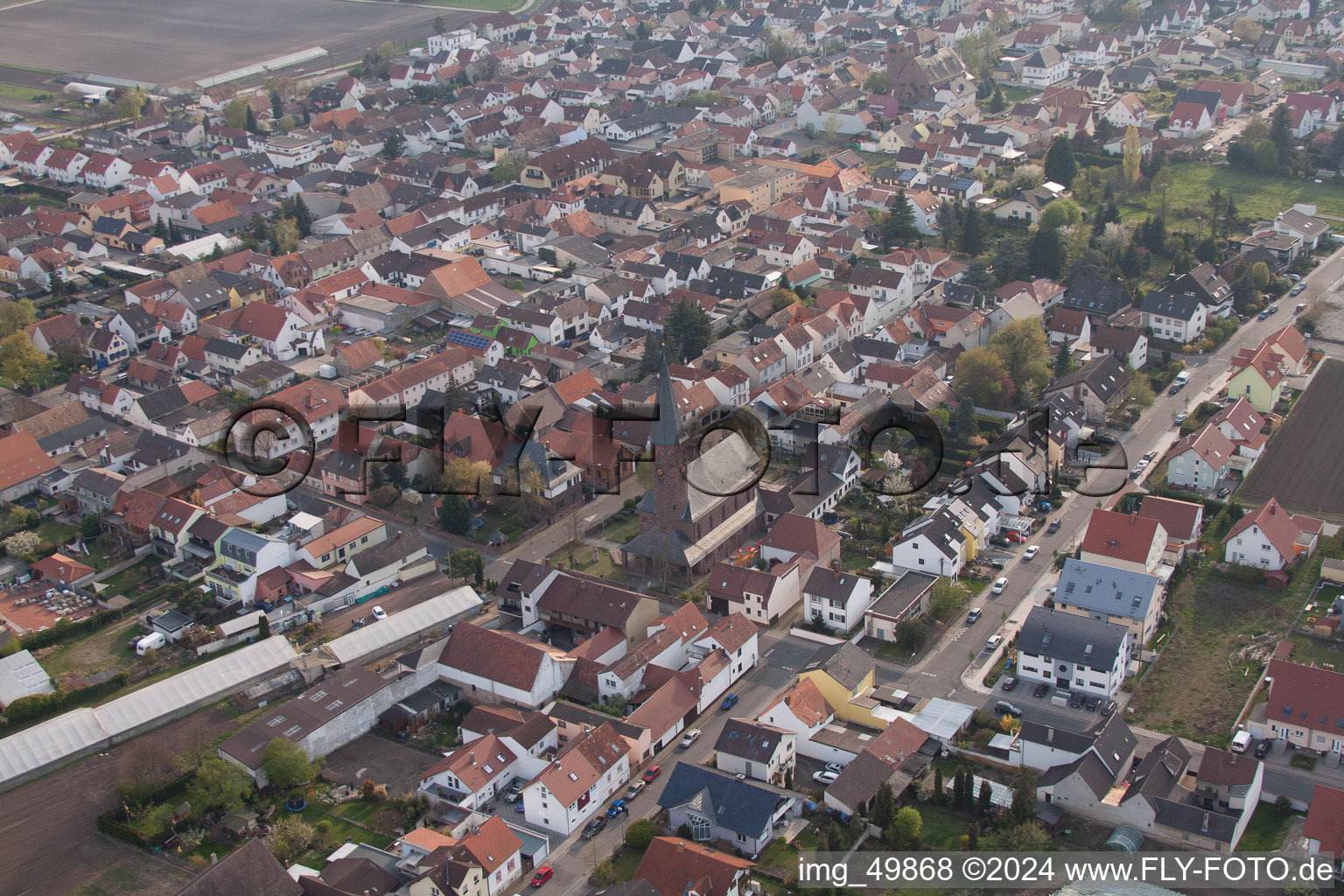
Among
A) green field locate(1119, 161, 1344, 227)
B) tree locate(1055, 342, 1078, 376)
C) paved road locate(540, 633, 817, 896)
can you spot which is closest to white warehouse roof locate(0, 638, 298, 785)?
paved road locate(540, 633, 817, 896)

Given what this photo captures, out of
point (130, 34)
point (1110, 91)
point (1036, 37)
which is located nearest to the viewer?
point (1110, 91)

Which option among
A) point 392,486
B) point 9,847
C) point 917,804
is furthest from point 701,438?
point 9,847

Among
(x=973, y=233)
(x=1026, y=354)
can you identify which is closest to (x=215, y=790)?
(x=1026, y=354)

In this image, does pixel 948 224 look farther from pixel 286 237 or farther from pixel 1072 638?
pixel 1072 638

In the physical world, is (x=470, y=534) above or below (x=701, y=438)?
below

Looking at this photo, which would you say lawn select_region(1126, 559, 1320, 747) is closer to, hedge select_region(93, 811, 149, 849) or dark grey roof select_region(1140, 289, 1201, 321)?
dark grey roof select_region(1140, 289, 1201, 321)

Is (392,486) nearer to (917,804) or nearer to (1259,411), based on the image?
(917,804)
